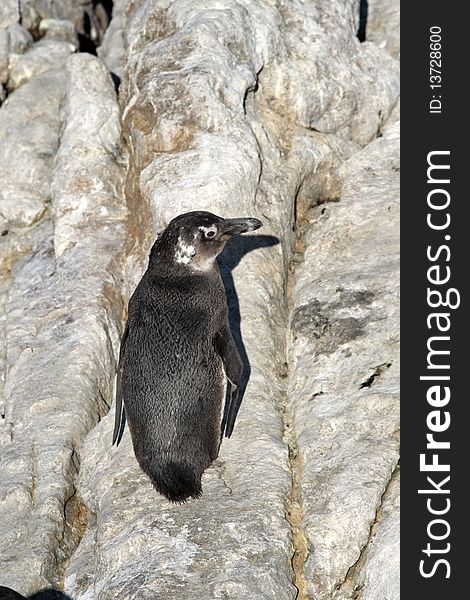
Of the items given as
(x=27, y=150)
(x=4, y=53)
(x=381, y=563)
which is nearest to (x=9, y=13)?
(x=4, y=53)

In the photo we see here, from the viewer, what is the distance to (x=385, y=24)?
14.0 m

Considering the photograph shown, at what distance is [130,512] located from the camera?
7.46m

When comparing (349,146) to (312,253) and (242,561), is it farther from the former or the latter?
(242,561)

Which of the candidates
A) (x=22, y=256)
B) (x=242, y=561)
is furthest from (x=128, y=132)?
(x=242, y=561)

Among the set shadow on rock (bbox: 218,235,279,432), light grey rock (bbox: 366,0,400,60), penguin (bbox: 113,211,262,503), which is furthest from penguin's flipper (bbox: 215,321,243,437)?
light grey rock (bbox: 366,0,400,60)

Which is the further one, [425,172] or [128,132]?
[128,132]

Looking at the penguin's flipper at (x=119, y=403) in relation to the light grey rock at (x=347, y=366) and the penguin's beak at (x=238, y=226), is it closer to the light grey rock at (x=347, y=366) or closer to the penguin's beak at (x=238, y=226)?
the penguin's beak at (x=238, y=226)

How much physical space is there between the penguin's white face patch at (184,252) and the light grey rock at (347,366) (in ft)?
4.64

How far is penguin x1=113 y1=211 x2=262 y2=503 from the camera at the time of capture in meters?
7.55

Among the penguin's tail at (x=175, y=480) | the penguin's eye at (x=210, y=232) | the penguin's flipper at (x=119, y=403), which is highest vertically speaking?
the penguin's eye at (x=210, y=232)

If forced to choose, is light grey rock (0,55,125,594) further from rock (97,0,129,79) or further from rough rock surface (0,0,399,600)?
rock (97,0,129,79)

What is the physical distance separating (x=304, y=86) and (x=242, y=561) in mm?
5996

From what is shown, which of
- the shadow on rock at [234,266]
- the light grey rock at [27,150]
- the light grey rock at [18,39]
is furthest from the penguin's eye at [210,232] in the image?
the light grey rock at [18,39]

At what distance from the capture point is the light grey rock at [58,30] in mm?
14711
